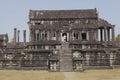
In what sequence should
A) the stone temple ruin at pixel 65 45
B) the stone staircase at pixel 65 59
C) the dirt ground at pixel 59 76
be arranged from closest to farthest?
the dirt ground at pixel 59 76 → the stone staircase at pixel 65 59 → the stone temple ruin at pixel 65 45

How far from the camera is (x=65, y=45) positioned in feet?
136

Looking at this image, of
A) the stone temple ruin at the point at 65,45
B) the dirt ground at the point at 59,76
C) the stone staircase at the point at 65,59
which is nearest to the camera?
the dirt ground at the point at 59,76

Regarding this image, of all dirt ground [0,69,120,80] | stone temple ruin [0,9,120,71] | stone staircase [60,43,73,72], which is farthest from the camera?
stone temple ruin [0,9,120,71]

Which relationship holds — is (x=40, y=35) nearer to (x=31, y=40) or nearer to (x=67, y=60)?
(x=31, y=40)

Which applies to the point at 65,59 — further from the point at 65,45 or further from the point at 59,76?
the point at 59,76

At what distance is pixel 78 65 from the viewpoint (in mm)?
33125

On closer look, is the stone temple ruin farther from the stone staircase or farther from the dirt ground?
the dirt ground

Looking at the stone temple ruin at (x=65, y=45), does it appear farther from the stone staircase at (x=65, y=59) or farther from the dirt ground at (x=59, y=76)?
the dirt ground at (x=59, y=76)

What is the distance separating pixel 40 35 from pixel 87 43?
10.3 meters

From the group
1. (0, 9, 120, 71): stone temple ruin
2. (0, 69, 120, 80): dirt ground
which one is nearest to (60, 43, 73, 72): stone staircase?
(0, 9, 120, 71): stone temple ruin

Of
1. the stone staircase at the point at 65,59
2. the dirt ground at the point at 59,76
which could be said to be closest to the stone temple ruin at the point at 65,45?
the stone staircase at the point at 65,59

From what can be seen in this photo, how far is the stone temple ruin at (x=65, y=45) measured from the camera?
116ft

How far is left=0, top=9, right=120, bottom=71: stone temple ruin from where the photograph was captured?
35.3 meters

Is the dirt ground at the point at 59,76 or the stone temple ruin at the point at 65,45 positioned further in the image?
the stone temple ruin at the point at 65,45
